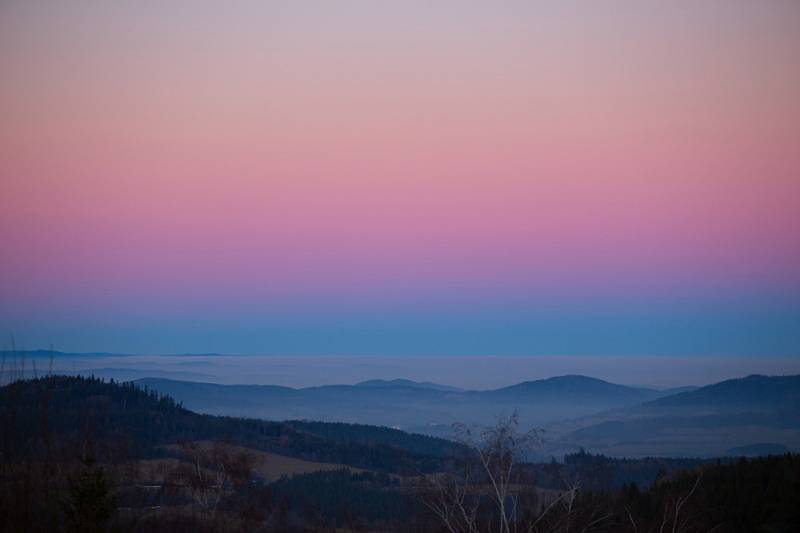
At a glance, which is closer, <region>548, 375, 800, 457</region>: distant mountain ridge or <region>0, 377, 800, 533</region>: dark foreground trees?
<region>0, 377, 800, 533</region>: dark foreground trees

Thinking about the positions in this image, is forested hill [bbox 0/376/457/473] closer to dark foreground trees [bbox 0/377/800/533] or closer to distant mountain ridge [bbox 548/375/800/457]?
dark foreground trees [bbox 0/377/800/533]

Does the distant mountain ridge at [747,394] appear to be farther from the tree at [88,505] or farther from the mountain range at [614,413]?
the tree at [88,505]

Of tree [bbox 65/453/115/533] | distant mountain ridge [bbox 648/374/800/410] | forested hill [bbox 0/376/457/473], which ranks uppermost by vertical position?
distant mountain ridge [bbox 648/374/800/410]

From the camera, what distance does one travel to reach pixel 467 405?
594 feet

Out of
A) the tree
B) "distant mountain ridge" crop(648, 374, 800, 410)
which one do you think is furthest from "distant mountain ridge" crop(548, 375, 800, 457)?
the tree

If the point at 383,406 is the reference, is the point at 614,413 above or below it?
below

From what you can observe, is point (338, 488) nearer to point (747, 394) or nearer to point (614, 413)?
point (747, 394)

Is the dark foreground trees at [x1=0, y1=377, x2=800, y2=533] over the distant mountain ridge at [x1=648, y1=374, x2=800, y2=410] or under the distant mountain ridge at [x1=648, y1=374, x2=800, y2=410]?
under

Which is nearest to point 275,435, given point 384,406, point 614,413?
point 614,413

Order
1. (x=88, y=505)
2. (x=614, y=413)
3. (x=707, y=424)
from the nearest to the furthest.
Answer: (x=88, y=505)
(x=707, y=424)
(x=614, y=413)

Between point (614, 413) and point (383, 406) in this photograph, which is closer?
point (614, 413)

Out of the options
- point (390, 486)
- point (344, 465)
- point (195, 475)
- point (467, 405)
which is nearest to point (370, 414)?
point (467, 405)

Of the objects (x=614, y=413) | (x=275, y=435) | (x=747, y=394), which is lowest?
(x=275, y=435)

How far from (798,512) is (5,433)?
2771cm
